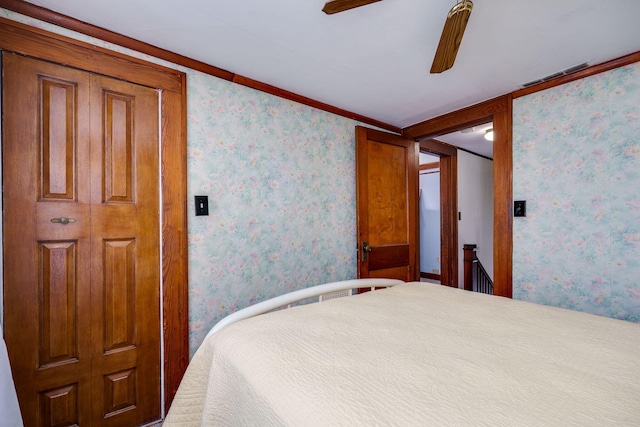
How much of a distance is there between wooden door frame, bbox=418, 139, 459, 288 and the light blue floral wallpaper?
1689 mm

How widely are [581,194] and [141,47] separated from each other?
289cm

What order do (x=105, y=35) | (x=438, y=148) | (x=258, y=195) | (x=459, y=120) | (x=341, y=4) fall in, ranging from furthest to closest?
1. (x=438, y=148)
2. (x=459, y=120)
3. (x=258, y=195)
4. (x=105, y=35)
5. (x=341, y=4)

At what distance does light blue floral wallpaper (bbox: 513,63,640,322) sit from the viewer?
179cm

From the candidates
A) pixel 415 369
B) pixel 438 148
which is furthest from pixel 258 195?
pixel 438 148

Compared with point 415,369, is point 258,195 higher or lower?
higher

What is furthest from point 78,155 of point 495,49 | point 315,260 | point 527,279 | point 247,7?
point 527,279

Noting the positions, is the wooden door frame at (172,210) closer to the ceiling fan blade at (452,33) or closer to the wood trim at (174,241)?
the wood trim at (174,241)

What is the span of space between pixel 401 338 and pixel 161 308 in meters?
1.41

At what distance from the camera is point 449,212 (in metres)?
3.97

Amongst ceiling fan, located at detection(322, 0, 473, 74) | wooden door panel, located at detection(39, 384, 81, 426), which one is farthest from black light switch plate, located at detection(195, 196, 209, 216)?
ceiling fan, located at detection(322, 0, 473, 74)

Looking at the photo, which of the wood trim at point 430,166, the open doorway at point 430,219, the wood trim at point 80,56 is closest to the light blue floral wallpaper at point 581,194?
the wood trim at point 80,56

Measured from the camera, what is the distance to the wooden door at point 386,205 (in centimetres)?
268

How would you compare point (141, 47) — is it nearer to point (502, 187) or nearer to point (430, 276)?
point (502, 187)

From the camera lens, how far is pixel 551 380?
0.73 m
